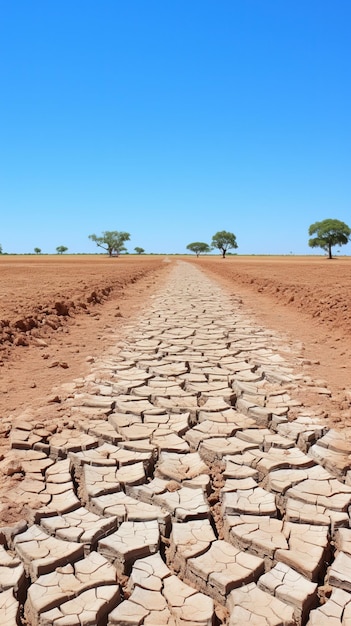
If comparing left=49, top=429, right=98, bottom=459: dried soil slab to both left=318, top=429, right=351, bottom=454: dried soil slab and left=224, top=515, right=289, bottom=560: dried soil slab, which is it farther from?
left=318, top=429, right=351, bottom=454: dried soil slab

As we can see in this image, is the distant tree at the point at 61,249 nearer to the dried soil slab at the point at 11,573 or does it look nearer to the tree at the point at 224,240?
the tree at the point at 224,240

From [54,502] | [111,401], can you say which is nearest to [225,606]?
[54,502]

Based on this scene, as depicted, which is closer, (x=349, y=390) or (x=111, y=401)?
(x=111, y=401)

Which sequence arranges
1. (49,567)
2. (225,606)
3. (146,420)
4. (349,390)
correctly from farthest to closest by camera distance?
1. (349,390)
2. (146,420)
3. (49,567)
4. (225,606)

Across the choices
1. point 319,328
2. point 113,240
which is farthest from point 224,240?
point 319,328

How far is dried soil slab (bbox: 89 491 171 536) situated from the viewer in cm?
223

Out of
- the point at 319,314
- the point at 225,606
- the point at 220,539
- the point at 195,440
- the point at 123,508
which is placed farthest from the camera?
the point at 319,314

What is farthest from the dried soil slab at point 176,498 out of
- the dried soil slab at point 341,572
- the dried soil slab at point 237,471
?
the dried soil slab at point 341,572

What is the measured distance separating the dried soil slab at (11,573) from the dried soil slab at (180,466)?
945 millimetres

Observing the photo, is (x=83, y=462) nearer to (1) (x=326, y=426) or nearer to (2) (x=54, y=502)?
(2) (x=54, y=502)

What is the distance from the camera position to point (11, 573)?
6.10 feet

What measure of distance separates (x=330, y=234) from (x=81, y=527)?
2682 inches

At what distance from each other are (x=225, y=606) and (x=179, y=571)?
0.81ft

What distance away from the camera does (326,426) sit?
11.0ft
